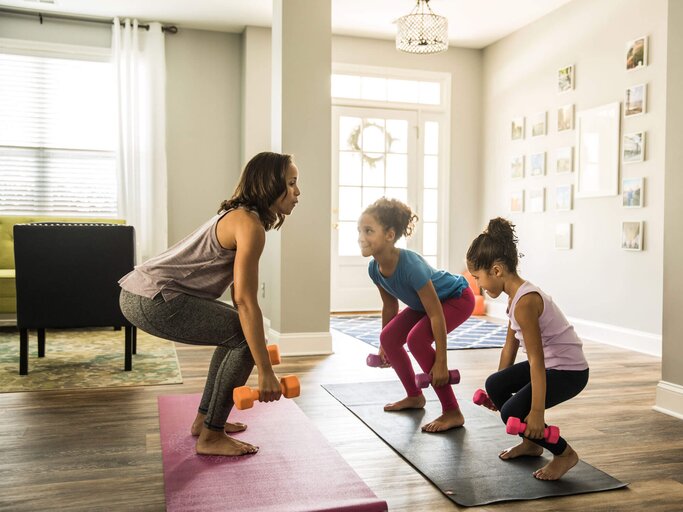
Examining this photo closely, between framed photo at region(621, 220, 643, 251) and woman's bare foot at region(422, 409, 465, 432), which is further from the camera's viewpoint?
framed photo at region(621, 220, 643, 251)

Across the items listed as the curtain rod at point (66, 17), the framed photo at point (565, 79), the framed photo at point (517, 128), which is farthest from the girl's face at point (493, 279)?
the curtain rod at point (66, 17)

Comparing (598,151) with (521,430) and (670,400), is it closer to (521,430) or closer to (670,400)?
(670,400)

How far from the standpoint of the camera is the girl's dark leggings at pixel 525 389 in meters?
2.04

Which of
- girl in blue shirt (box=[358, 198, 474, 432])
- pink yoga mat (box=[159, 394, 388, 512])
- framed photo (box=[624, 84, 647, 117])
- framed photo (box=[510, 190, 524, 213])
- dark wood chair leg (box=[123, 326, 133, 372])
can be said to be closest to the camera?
pink yoga mat (box=[159, 394, 388, 512])

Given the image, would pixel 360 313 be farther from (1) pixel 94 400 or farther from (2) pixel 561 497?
(2) pixel 561 497

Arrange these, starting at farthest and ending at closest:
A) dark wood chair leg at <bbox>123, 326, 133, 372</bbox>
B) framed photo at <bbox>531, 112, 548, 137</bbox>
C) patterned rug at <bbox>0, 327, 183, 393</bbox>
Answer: framed photo at <bbox>531, 112, 548, 137</bbox>
dark wood chair leg at <bbox>123, 326, 133, 372</bbox>
patterned rug at <bbox>0, 327, 183, 393</bbox>

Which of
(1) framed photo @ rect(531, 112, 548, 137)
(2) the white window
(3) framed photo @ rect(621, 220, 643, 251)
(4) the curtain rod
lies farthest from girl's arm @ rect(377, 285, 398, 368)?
(4) the curtain rod

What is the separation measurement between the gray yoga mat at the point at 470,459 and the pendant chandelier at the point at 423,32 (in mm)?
3049

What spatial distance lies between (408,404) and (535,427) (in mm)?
973

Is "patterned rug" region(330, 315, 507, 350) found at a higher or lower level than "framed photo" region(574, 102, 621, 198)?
lower

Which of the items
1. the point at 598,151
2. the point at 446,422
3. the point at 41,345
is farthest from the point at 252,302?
the point at 598,151

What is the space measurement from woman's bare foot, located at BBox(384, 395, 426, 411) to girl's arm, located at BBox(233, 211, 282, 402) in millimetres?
935

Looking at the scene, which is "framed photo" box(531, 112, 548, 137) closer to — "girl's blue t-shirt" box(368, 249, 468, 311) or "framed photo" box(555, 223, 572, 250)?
"framed photo" box(555, 223, 572, 250)

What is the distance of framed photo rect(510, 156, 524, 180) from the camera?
603 cm
